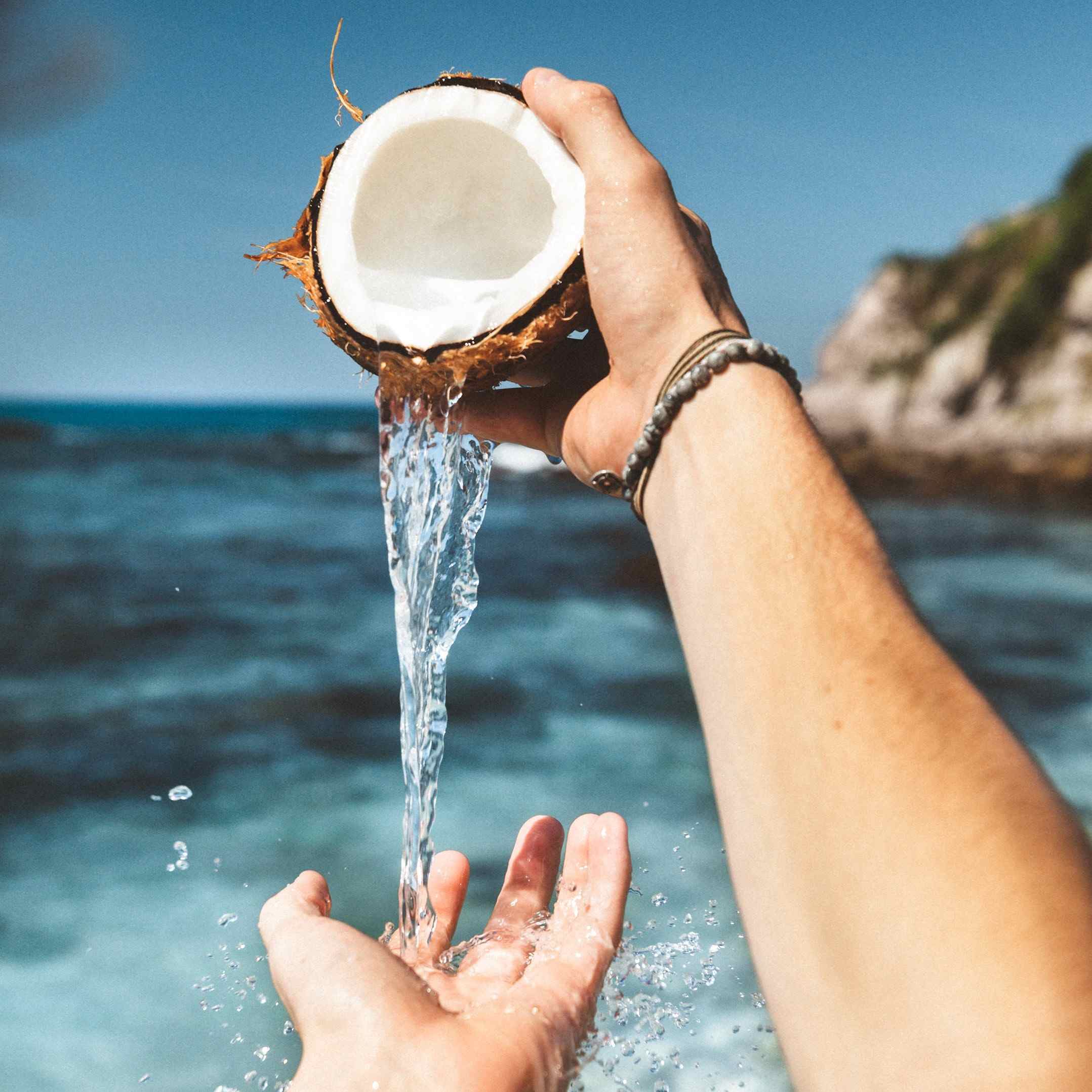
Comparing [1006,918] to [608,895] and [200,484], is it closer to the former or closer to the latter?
[608,895]

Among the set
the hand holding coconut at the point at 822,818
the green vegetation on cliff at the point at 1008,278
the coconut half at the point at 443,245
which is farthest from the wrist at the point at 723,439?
the green vegetation on cliff at the point at 1008,278

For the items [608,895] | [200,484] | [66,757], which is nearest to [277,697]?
[66,757]

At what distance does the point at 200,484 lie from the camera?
2141 cm

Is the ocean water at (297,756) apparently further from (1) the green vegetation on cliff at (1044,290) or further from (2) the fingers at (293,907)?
(1) the green vegetation on cliff at (1044,290)

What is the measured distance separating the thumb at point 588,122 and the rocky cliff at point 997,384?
14.3 meters

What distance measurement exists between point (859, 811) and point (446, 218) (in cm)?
162

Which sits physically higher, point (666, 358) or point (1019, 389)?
point (1019, 389)

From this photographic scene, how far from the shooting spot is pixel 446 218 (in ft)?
7.26

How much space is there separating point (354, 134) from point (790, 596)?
1393 mm

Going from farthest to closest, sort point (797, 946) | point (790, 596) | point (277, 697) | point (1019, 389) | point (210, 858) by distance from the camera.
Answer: point (1019, 389) < point (277, 697) < point (210, 858) < point (790, 596) < point (797, 946)

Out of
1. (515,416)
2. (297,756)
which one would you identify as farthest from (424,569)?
(297,756)

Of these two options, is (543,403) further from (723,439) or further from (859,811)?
(859,811)

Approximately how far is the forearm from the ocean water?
0.38ft

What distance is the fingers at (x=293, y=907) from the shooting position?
178 centimetres
